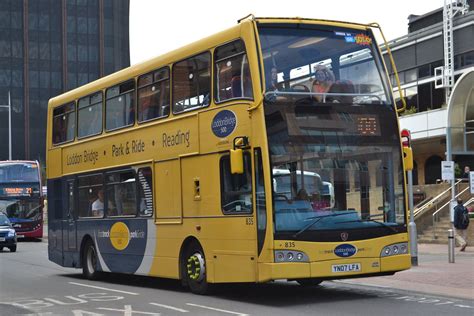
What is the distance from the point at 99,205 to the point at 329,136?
23.7 ft

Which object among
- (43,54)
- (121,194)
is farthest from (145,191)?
(43,54)

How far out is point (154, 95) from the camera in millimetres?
15656

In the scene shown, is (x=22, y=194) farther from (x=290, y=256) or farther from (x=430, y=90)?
(x=290, y=256)

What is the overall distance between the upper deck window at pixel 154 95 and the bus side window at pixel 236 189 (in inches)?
94.0

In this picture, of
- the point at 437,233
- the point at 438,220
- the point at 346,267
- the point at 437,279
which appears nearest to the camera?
the point at 346,267

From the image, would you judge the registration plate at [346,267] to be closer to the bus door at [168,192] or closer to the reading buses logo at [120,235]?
the bus door at [168,192]

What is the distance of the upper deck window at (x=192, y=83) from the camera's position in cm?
1386

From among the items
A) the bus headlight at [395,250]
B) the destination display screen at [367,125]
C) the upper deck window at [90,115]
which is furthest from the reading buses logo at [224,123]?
the upper deck window at [90,115]

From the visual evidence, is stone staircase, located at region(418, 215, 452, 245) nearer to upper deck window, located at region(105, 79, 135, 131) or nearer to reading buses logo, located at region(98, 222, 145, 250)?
reading buses logo, located at region(98, 222, 145, 250)

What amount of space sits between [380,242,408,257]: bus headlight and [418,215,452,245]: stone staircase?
17.4 metres

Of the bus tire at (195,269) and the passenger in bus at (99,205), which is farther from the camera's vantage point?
the passenger in bus at (99,205)

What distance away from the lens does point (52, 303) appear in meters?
13.8

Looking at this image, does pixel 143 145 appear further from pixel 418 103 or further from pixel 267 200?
pixel 418 103

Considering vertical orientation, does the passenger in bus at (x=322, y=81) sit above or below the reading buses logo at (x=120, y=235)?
above
